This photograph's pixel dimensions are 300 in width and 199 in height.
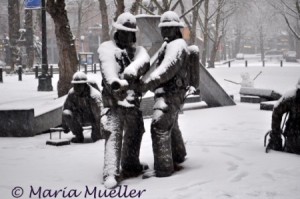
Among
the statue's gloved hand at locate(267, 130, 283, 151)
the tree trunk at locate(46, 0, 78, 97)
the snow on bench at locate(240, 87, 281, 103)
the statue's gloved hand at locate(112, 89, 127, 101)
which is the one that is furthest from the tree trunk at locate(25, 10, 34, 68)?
the statue's gloved hand at locate(112, 89, 127, 101)

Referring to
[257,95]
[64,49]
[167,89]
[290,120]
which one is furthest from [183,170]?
[257,95]

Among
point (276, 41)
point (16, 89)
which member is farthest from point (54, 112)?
point (276, 41)

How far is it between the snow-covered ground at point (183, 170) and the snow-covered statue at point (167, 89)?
0.88 feet

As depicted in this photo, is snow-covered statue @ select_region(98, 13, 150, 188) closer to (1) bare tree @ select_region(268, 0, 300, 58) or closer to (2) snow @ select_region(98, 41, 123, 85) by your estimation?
(2) snow @ select_region(98, 41, 123, 85)

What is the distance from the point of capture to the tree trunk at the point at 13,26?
28.1m

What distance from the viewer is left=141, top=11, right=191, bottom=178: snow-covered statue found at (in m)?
5.31

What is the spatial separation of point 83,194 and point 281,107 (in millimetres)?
3452

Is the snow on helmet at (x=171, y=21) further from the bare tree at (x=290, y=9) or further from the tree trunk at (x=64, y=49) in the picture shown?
the bare tree at (x=290, y=9)

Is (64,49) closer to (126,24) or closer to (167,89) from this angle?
(126,24)

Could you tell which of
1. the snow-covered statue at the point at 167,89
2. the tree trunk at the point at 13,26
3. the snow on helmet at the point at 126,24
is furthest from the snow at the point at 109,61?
the tree trunk at the point at 13,26

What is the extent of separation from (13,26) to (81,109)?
22.6m

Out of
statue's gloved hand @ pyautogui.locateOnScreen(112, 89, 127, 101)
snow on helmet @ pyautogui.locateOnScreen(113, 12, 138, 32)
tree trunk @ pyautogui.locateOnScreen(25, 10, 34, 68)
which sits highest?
tree trunk @ pyautogui.locateOnScreen(25, 10, 34, 68)

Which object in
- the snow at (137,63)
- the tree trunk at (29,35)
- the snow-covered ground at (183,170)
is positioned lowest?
the snow-covered ground at (183,170)

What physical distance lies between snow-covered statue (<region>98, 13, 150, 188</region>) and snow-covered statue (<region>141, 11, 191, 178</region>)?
0.80 feet
